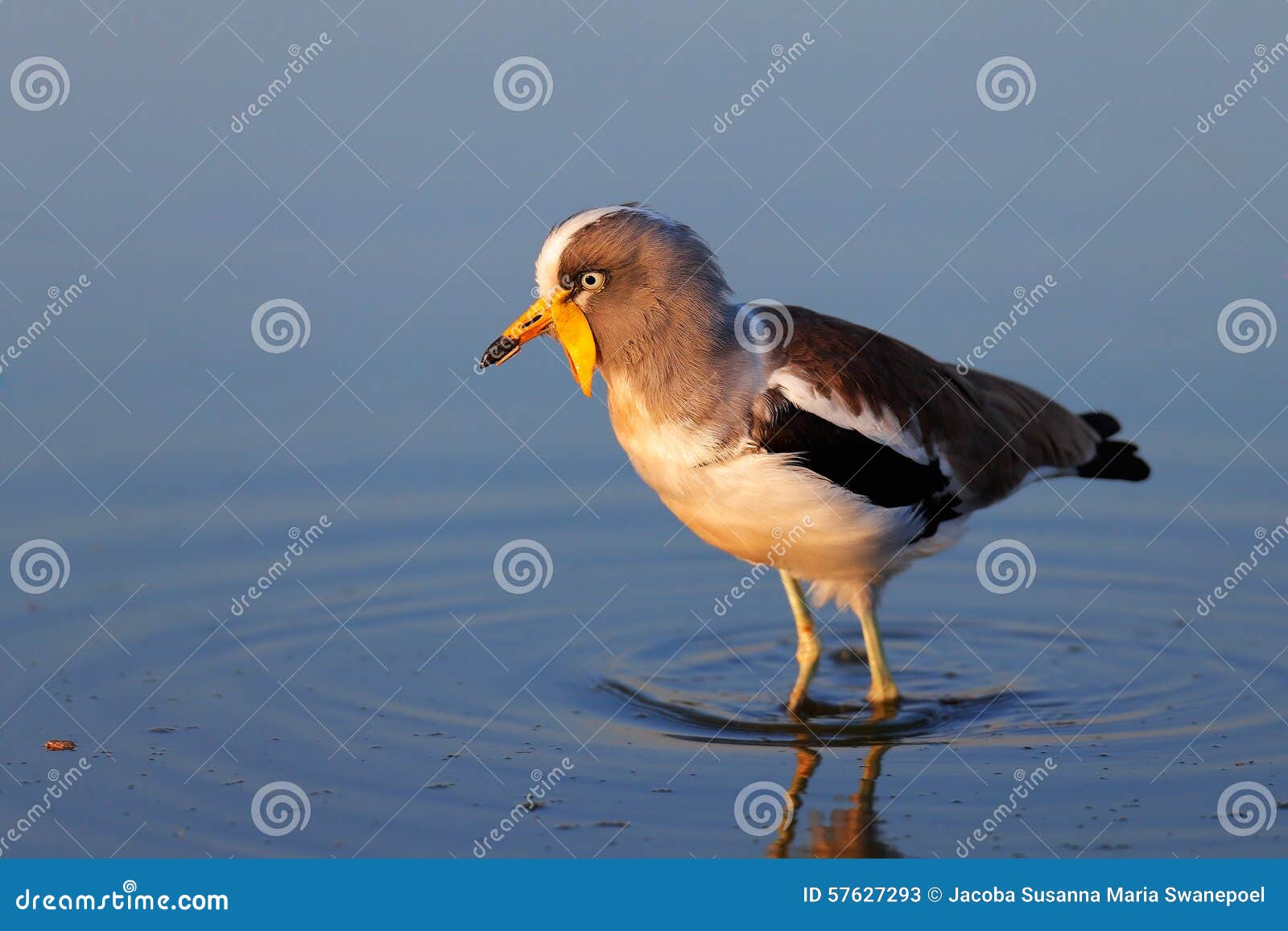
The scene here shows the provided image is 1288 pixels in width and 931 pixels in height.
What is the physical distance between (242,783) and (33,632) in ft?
7.99

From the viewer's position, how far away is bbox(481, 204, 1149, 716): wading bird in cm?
832

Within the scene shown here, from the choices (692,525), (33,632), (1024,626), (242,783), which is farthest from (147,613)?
(1024,626)

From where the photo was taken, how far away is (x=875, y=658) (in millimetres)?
9266

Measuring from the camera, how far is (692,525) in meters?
8.82

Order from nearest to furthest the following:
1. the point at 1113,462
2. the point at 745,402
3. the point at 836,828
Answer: the point at 836,828, the point at 745,402, the point at 1113,462

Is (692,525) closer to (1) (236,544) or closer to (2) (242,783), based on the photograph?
(2) (242,783)

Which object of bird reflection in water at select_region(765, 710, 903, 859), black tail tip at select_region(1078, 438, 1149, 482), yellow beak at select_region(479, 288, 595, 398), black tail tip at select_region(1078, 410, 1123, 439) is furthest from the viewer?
black tail tip at select_region(1078, 410, 1123, 439)

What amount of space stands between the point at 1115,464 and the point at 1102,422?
13.7 inches

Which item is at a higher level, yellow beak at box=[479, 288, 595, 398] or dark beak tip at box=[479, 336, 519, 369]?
yellow beak at box=[479, 288, 595, 398]

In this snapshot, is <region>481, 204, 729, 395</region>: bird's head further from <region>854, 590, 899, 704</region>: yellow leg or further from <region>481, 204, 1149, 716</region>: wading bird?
<region>854, 590, 899, 704</region>: yellow leg

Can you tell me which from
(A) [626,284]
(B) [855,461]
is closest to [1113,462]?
(B) [855,461]

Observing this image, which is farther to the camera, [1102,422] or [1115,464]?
[1102,422]

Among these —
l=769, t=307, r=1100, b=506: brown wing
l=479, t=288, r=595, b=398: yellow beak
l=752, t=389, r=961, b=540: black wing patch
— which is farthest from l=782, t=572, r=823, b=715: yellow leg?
l=479, t=288, r=595, b=398: yellow beak

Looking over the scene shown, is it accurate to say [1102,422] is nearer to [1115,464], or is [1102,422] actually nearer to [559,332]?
[1115,464]
